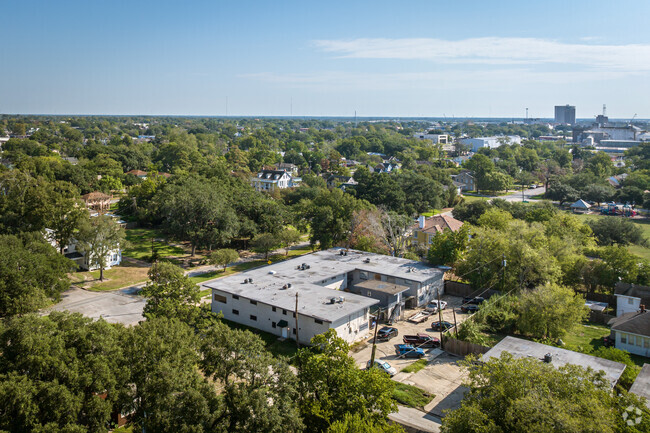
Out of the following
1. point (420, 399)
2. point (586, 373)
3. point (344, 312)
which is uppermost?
point (586, 373)

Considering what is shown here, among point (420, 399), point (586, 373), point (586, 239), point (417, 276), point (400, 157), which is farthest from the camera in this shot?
point (400, 157)

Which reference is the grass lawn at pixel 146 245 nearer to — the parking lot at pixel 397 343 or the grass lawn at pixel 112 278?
the grass lawn at pixel 112 278

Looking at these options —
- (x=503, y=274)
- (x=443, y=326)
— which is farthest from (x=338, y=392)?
(x=503, y=274)

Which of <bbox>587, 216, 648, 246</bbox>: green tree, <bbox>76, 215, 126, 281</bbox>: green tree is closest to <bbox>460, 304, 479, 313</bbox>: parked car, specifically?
<bbox>587, 216, 648, 246</bbox>: green tree

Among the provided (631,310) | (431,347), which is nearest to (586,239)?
(631,310)

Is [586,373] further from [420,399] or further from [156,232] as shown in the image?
[156,232]

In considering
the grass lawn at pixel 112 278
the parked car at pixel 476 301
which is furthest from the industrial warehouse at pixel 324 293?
the grass lawn at pixel 112 278

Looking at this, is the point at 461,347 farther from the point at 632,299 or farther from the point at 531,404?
the point at 632,299

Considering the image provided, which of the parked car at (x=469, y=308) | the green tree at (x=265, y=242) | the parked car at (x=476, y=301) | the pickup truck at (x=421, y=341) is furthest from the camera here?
the green tree at (x=265, y=242)
